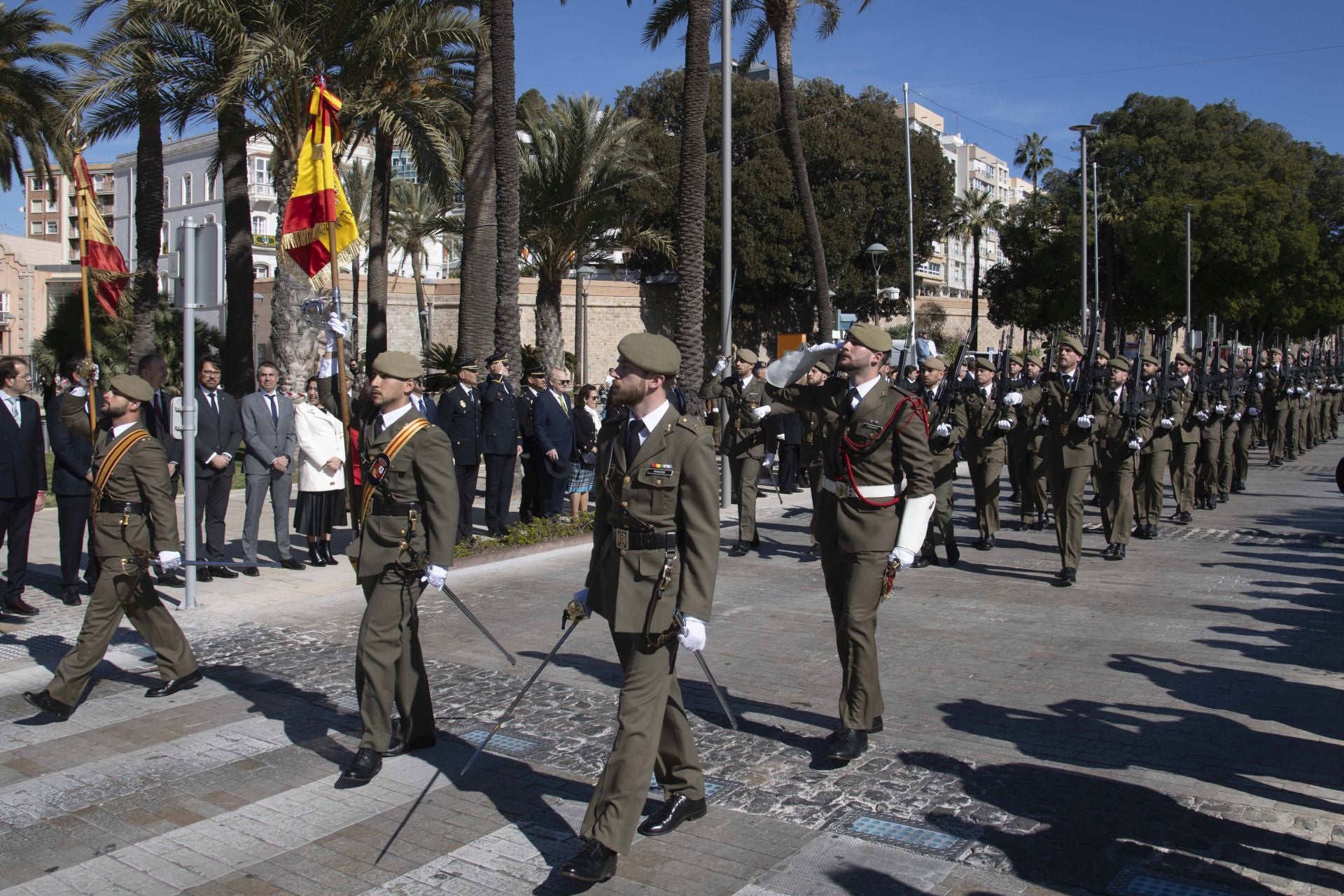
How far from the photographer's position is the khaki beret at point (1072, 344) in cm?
1061

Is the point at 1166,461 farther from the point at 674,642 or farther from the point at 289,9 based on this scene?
the point at 289,9

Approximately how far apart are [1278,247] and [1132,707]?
1745 inches

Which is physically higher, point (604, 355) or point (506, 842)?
point (604, 355)

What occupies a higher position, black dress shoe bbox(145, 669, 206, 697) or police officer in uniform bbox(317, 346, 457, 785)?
police officer in uniform bbox(317, 346, 457, 785)

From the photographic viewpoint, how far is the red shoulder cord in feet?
19.3

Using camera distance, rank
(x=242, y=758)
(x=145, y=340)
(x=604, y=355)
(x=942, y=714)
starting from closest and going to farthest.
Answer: (x=242, y=758) < (x=942, y=714) < (x=145, y=340) < (x=604, y=355)

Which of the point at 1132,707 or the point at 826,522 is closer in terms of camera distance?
the point at 826,522

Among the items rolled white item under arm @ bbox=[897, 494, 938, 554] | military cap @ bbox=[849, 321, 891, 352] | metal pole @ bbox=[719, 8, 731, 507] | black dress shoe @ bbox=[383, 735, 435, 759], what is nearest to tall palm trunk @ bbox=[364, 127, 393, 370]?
metal pole @ bbox=[719, 8, 731, 507]

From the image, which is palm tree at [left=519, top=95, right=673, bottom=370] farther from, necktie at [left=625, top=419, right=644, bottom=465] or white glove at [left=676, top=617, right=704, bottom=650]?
white glove at [left=676, top=617, right=704, bottom=650]

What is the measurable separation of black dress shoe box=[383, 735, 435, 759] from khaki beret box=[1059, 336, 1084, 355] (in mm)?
7207

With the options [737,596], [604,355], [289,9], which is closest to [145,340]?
[289,9]

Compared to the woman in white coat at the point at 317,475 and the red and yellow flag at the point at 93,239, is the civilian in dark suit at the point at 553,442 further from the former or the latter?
the red and yellow flag at the point at 93,239

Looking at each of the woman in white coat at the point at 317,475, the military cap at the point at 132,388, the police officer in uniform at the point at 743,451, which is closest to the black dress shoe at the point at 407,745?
the military cap at the point at 132,388

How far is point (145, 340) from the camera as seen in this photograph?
21609 millimetres
